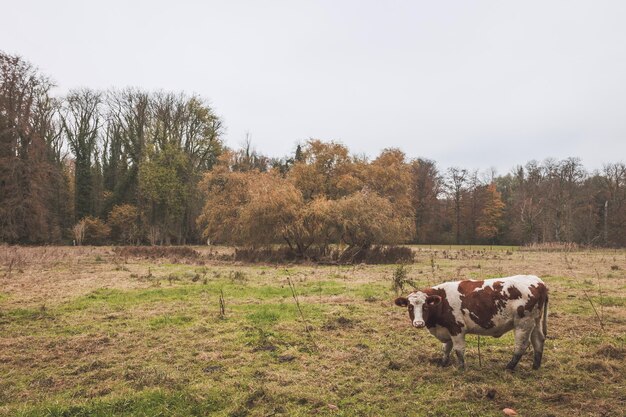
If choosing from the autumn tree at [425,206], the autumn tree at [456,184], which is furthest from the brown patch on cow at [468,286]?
the autumn tree at [456,184]

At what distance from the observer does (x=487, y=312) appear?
607 cm

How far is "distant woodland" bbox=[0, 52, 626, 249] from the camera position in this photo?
26.5m

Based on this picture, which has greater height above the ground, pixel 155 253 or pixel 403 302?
pixel 403 302

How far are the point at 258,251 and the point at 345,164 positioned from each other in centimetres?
1144

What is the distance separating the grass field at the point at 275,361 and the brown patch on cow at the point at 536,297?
3.25 ft

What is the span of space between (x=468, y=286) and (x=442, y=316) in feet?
2.11

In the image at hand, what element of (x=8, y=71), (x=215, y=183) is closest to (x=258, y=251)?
(x=215, y=183)

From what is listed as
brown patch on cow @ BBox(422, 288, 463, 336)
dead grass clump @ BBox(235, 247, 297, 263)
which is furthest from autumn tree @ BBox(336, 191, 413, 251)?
brown patch on cow @ BBox(422, 288, 463, 336)

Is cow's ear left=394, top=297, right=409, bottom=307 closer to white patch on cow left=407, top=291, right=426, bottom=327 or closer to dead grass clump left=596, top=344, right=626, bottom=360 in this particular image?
white patch on cow left=407, top=291, right=426, bottom=327

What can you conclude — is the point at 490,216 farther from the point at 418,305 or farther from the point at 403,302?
the point at 418,305

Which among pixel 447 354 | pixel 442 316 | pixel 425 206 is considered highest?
pixel 425 206

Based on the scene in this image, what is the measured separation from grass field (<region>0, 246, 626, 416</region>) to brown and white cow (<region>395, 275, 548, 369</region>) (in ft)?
1.41

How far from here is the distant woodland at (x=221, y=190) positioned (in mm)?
26531

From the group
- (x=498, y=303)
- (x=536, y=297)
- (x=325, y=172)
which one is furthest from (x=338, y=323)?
(x=325, y=172)
